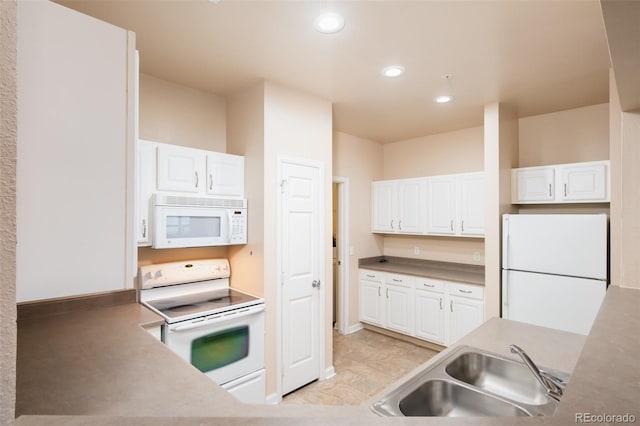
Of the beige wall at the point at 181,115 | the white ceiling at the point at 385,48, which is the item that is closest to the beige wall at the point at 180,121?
the beige wall at the point at 181,115

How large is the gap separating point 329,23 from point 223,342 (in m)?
2.27

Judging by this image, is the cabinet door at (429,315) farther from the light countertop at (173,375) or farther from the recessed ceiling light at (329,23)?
the recessed ceiling light at (329,23)

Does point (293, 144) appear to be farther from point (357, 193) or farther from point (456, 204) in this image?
point (456, 204)

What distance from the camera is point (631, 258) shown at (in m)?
1.31

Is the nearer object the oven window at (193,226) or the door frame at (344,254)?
the oven window at (193,226)

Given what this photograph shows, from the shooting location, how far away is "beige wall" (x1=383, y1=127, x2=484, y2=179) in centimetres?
414

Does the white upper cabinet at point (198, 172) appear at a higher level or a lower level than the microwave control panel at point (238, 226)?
higher

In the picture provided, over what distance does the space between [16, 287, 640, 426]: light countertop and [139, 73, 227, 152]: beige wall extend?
1527 mm

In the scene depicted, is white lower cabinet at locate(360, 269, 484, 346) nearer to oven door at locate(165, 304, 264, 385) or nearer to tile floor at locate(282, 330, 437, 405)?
tile floor at locate(282, 330, 437, 405)

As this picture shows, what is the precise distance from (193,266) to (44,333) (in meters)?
1.23

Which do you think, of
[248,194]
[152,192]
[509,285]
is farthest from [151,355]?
[509,285]

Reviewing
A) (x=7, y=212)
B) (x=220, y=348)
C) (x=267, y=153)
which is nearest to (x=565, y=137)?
(x=267, y=153)

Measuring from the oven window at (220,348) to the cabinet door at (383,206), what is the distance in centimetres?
268

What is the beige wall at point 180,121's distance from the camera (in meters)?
2.71
